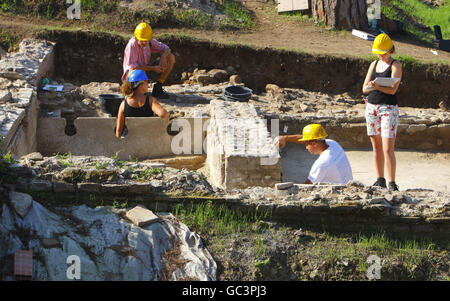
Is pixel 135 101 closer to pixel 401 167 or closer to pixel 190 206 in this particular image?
pixel 190 206

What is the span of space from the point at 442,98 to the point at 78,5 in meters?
8.47

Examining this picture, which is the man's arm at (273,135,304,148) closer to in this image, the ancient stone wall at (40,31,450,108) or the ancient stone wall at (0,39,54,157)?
the ancient stone wall at (0,39,54,157)

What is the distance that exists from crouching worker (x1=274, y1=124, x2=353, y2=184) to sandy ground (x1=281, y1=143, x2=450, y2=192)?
2109 millimetres

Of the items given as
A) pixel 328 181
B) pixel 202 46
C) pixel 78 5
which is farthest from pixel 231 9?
pixel 328 181

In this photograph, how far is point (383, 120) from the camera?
644cm

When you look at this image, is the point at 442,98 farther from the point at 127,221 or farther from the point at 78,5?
the point at 127,221

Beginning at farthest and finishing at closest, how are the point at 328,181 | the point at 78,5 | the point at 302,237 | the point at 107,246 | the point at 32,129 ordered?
the point at 78,5
the point at 32,129
the point at 328,181
the point at 302,237
the point at 107,246

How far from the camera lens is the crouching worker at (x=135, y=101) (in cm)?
699

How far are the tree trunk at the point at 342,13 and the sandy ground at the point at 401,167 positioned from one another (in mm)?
5953

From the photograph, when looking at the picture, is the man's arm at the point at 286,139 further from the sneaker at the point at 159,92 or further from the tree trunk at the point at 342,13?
the tree trunk at the point at 342,13

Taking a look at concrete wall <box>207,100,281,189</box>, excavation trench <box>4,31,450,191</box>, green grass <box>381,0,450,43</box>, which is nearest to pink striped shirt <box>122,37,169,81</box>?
excavation trench <box>4,31,450,191</box>

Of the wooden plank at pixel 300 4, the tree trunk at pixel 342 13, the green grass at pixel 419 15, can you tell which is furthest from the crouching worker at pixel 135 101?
the green grass at pixel 419 15

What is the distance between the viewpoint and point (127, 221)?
15.4ft

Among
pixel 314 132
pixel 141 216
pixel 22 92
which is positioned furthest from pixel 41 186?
pixel 22 92
